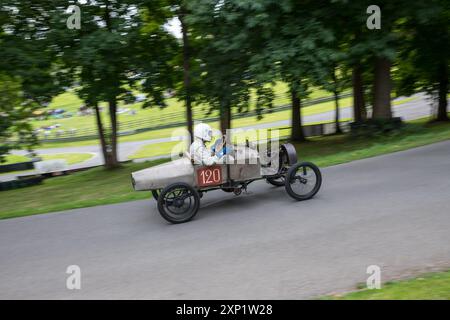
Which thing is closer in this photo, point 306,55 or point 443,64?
point 306,55

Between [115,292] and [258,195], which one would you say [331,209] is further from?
[115,292]

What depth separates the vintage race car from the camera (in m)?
7.76

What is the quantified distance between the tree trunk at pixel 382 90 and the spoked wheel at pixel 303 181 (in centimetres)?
973

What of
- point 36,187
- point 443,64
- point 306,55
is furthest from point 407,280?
point 443,64

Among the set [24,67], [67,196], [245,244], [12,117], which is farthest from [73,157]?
[245,244]

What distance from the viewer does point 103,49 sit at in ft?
55.8

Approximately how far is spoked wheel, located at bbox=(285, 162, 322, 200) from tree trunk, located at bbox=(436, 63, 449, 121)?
54.0 feet

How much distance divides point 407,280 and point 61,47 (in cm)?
1574

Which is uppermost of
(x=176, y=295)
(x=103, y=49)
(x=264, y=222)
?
(x=103, y=49)

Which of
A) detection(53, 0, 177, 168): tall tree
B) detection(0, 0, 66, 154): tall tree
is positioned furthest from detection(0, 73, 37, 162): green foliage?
detection(53, 0, 177, 168): tall tree

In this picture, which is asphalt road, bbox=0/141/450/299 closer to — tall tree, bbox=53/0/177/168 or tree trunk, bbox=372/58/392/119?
tree trunk, bbox=372/58/392/119

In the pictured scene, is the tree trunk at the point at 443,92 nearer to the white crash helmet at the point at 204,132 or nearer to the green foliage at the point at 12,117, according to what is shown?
the white crash helmet at the point at 204,132

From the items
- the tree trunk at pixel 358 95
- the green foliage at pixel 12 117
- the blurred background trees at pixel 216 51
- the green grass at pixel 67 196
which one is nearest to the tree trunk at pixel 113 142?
the blurred background trees at pixel 216 51

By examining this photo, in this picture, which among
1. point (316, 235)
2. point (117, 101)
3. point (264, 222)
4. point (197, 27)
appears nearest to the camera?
point (316, 235)
